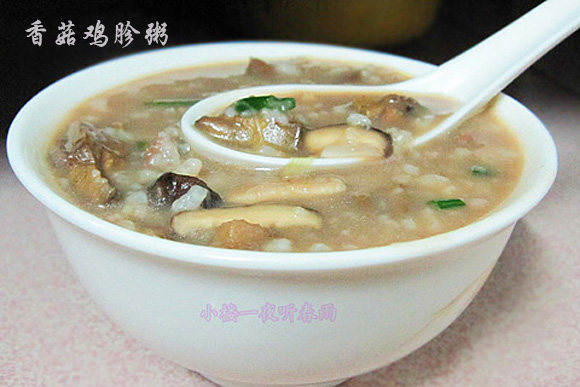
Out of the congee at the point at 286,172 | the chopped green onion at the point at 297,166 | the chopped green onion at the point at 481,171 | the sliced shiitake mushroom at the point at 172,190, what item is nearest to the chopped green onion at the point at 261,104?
the congee at the point at 286,172

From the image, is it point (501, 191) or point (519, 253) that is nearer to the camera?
point (501, 191)

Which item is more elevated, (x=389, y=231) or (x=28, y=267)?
(x=389, y=231)

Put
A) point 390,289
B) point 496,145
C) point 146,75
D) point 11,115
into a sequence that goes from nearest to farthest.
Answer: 1. point 390,289
2. point 496,145
3. point 146,75
4. point 11,115

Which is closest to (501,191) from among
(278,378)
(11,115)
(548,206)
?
(278,378)

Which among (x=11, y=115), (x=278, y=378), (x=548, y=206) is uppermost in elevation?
(x=278, y=378)

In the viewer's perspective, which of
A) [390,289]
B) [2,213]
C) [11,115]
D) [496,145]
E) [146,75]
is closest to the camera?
[390,289]

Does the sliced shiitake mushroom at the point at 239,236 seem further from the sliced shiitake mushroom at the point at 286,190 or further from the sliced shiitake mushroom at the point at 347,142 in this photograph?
the sliced shiitake mushroom at the point at 347,142

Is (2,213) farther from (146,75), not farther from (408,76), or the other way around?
(408,76)
